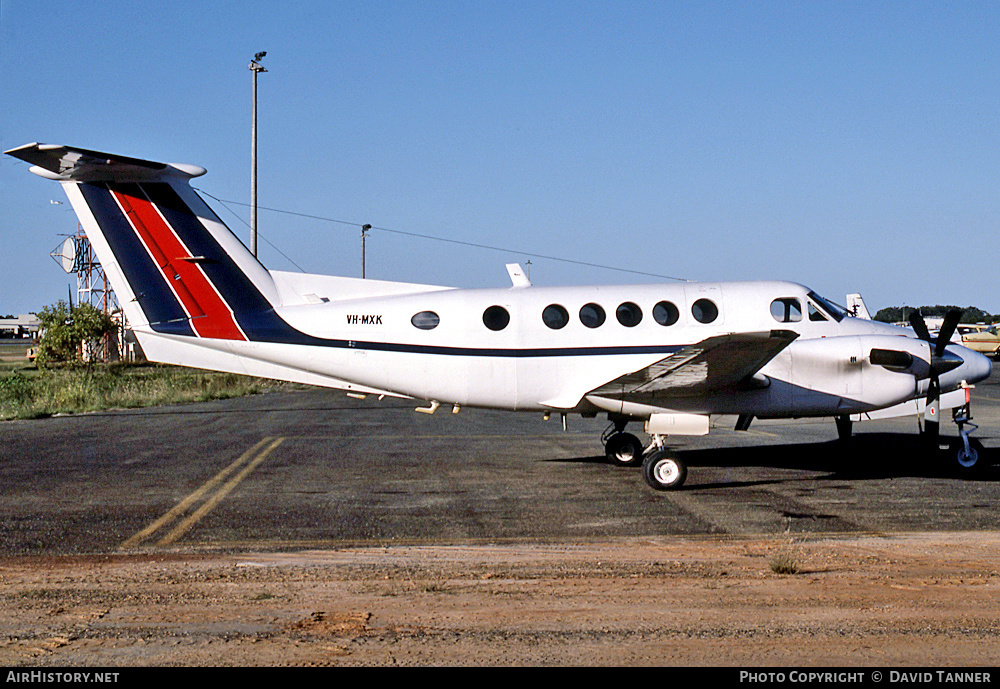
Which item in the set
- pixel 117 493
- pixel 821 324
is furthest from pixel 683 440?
pixel 117 493

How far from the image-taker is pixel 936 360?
13.6m

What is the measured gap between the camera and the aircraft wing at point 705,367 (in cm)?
1191

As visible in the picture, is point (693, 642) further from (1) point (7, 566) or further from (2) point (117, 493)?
(2) point (117, 493)

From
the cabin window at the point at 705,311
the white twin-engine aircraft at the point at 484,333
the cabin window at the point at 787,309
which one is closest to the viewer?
the white twin-engine aircraft at the point at 484,333

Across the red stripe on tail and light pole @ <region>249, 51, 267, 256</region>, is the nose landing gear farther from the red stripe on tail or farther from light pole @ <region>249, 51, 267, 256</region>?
light pole @ <region>249, 51, 267, 256</region>

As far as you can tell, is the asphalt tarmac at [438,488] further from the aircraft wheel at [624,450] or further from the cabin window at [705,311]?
the cabin window at [705,311]

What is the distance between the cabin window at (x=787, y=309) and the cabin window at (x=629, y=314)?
2271 mm

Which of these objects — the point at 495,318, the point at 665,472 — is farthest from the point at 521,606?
the point at 495,318

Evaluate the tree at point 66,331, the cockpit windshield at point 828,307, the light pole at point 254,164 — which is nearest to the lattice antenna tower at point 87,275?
the tree at point 66,331

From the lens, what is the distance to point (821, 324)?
14422 millimetres

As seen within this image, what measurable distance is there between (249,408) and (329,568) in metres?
24.2

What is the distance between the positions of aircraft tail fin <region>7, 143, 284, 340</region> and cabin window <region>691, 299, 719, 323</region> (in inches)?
265

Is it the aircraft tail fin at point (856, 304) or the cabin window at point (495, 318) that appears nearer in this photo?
the cabin window at point (495, 318)

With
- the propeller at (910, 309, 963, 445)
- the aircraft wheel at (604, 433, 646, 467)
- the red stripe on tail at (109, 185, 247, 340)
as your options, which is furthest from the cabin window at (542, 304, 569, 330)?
the propeller at (910, 309, 963, 445)
